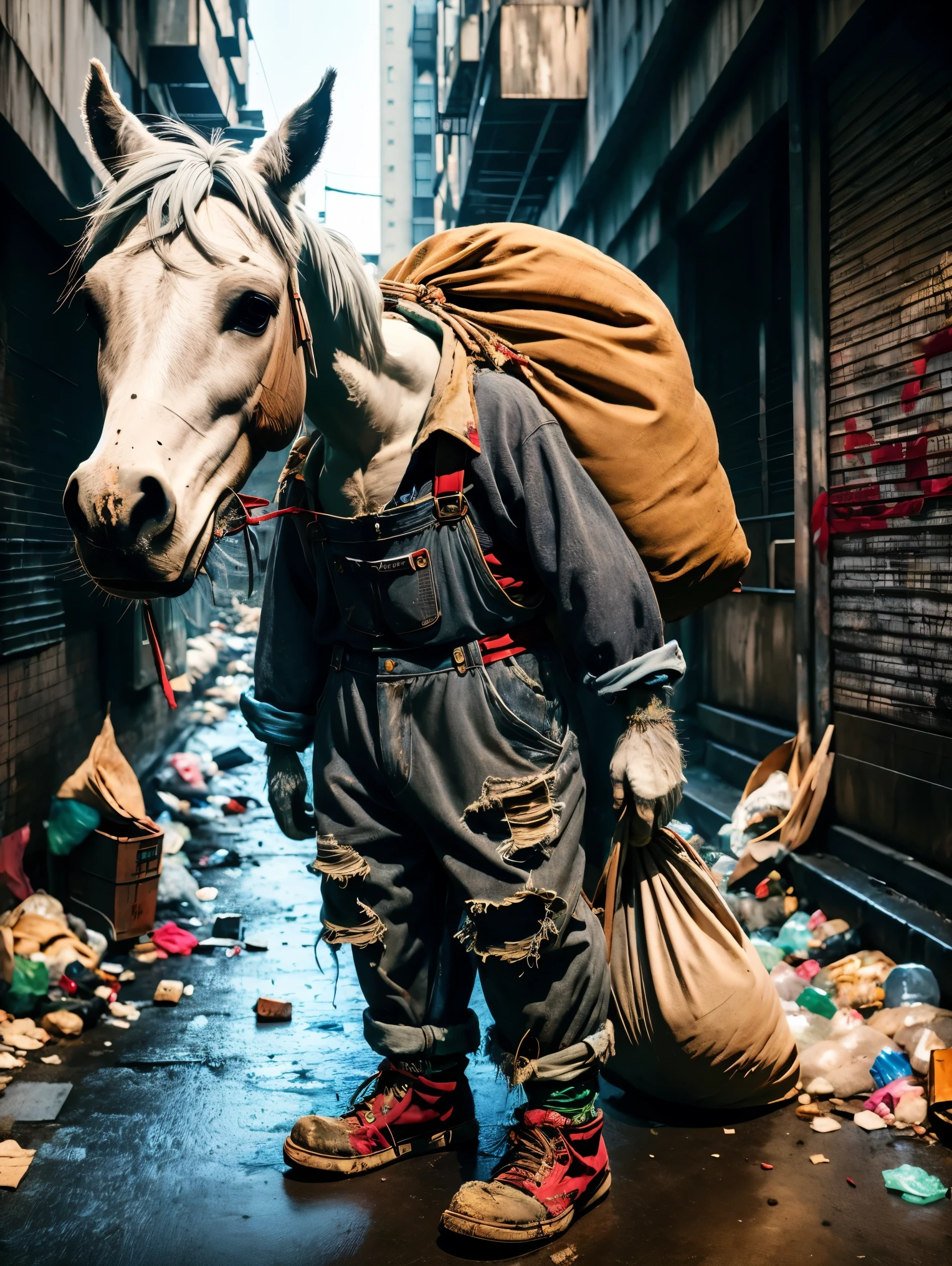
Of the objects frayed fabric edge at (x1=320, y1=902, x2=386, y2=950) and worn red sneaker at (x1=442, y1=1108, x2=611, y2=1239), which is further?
frayed fabric edge at (x1=320, y1=902, x2=386, y2=950)

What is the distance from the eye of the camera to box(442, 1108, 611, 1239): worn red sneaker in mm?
2213

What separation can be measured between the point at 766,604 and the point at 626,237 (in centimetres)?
459

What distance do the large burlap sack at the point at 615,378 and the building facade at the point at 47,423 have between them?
6.00 feet

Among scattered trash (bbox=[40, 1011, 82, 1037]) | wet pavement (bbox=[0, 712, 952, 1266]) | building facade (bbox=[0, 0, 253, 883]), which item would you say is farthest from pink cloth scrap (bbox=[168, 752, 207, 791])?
wet pavement (bbox=[0, 712, 952, 1266])

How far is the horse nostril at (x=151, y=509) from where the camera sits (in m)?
1.67

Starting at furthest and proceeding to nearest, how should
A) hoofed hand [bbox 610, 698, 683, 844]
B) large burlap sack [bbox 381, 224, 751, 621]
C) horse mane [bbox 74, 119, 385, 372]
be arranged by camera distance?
1. large burlap sack [bbox 381, 224, 751, 621]
2. hoofed hand [bbox 610, 698, 683, 844]
3. horse mane [bbox 74, 119, 385, 372]

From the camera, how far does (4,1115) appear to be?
2992 millimetres

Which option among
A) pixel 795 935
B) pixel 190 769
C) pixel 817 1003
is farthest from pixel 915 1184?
pixel 190 769

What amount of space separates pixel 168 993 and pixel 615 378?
2945 mm

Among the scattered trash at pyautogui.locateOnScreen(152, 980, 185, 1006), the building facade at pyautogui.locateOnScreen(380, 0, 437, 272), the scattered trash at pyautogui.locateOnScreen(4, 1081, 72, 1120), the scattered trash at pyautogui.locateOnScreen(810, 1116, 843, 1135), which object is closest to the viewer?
the scattered trash at pyautogui.locateOnScreen(810, 1116, 843, 1135)

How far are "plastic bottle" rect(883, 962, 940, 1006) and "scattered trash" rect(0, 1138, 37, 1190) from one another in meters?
2.62

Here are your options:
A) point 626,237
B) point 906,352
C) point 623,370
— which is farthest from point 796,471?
point 626,237

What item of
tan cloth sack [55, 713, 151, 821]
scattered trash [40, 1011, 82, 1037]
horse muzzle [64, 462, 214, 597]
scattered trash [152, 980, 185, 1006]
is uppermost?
horse muzzle [64, 462, 214, 597]

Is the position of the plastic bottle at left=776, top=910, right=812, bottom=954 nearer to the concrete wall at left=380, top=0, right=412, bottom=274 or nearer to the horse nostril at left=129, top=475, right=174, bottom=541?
the horse nostril at left=129, top=475, right=174, bottom=541
